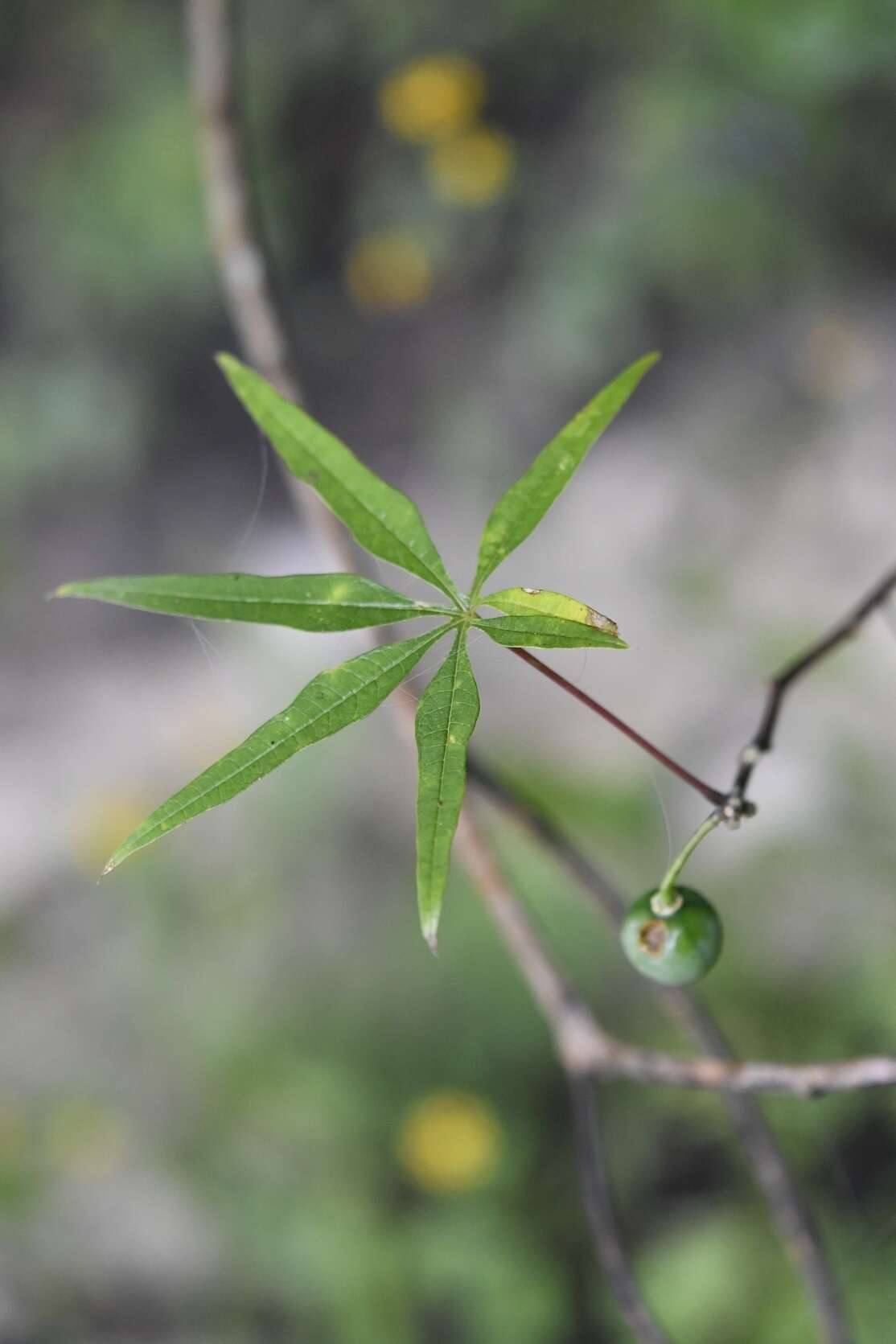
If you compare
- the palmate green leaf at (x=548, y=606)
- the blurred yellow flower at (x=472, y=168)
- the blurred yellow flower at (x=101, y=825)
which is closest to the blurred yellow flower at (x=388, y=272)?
the blurred yellow flower at (x=472, y=168)

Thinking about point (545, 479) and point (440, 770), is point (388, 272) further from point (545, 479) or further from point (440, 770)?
point (440, 770)

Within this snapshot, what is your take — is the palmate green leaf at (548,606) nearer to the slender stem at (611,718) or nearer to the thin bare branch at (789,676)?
the slender stem at (611,718)

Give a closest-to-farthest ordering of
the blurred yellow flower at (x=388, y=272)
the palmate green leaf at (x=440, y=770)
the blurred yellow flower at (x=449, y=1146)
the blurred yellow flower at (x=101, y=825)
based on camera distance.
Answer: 1. the palmate green leaf at (x=440, y=770)
2. the blurred yellow flower at (x=449, y=1146)
3. the blurred yellow flower at (x=101, y=825)
4. the blurred yellow flower at (x=388, y=272)

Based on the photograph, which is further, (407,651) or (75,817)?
(75,817)

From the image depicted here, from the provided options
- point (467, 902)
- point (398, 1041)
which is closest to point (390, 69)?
point (467, 902)

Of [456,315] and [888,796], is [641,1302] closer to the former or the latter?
[888,796]

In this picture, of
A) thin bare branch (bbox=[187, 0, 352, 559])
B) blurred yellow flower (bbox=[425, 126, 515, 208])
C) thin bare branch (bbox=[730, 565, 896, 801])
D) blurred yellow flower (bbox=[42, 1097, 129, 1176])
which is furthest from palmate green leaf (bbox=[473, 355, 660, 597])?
blurred yellow flower (bbox=[425, 126, 515, 208])
